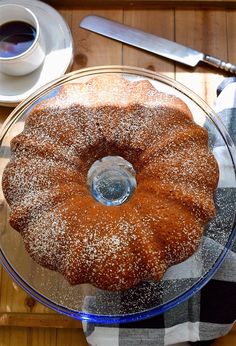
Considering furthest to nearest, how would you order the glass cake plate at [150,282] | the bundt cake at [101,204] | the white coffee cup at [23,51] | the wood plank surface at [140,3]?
the wood plank surface at [140,3]
the white coffee cup at [23,51]
the glass cake plate at [150,282]
the bundt cake at [101,204]

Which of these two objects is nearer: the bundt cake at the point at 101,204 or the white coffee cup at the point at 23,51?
the bundt cake at the point at 101,204

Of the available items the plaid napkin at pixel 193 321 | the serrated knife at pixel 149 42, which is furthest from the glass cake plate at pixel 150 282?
the serrated knife at pixel 149 42

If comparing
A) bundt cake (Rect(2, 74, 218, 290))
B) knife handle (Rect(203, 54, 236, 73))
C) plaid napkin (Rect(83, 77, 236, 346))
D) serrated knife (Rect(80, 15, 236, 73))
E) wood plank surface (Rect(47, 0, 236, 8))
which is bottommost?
plaid napkin (Rect(83, 77, 236, 346))

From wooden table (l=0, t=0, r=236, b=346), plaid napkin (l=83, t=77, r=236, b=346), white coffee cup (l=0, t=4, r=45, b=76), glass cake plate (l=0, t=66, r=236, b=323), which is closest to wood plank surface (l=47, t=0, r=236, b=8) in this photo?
wooden table (l=0, t=0, r=236, b=346)

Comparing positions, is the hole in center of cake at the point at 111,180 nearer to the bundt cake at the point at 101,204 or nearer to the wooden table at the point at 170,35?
the bundt cake at the point at 101,204

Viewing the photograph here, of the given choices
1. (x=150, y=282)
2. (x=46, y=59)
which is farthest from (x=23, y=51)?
(x=150, y=282)

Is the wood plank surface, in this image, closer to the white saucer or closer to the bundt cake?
the white saucer
